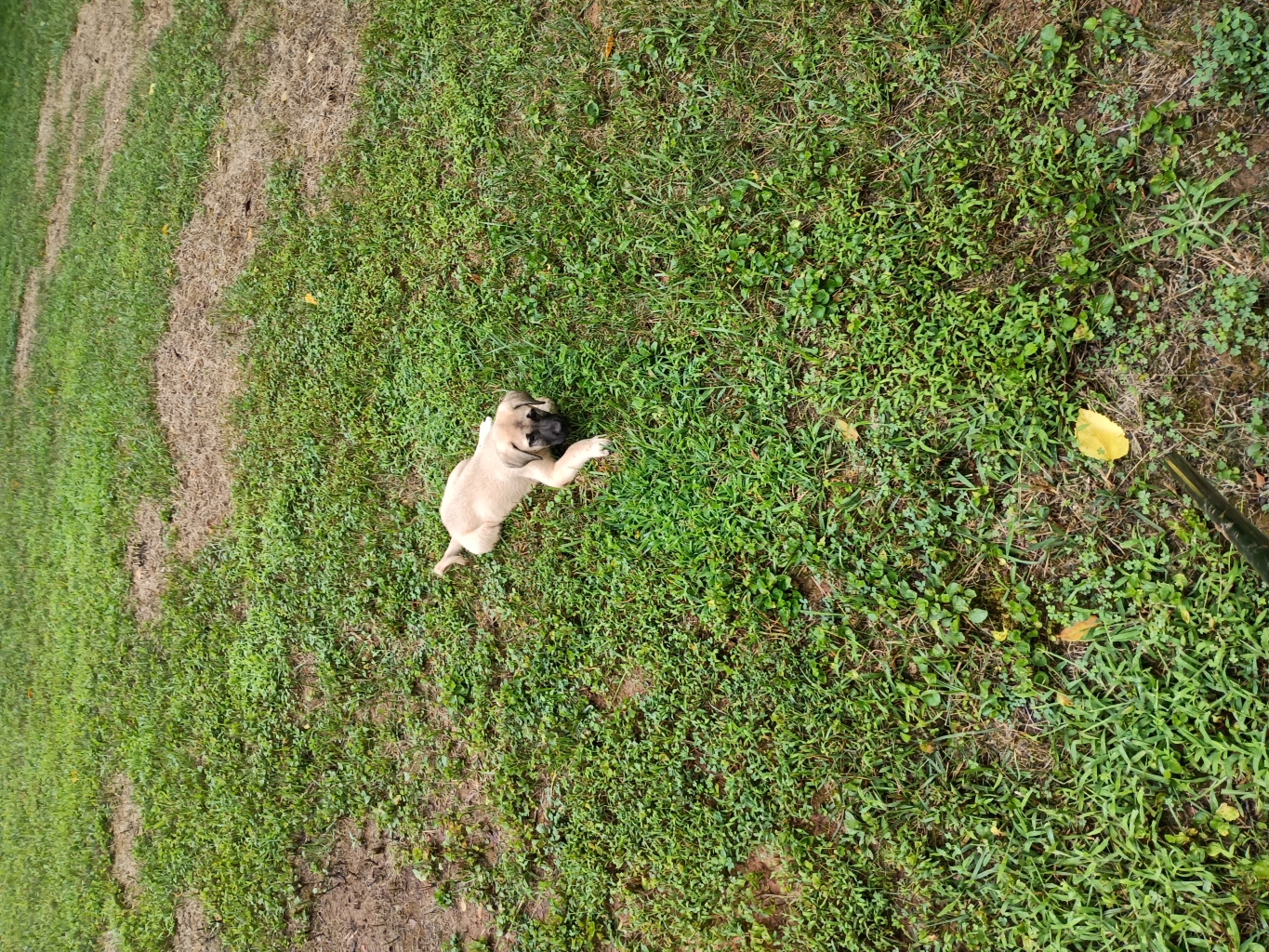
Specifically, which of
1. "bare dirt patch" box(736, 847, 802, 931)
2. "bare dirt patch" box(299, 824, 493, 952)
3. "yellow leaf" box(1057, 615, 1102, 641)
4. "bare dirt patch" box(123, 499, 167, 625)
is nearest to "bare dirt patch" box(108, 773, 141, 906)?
"bare dirt patch" box(123, 499, 167, 625)

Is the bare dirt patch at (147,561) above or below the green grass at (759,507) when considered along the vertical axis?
below

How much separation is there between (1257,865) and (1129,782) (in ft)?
1.43

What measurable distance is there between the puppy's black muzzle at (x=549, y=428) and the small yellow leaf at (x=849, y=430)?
4.65 feet

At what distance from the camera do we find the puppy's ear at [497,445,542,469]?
4027 mm

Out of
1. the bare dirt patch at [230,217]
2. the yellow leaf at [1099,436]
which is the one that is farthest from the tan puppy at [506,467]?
the bare dirt patch at [230,217]

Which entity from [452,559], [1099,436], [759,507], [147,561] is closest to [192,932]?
[147,561]

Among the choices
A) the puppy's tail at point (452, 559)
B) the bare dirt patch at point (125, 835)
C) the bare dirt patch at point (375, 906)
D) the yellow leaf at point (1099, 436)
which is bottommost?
the bare dirt patch at point (125, 835)

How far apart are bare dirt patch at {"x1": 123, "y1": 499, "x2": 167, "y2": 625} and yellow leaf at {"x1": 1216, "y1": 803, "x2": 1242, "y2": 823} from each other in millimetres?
6993

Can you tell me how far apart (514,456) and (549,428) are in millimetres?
252

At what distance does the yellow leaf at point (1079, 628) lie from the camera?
10.2ft

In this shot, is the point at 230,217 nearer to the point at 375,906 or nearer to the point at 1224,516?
the point at 375,906

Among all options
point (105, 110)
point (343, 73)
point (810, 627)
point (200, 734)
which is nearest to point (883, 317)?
point (810, 627)

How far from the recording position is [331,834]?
5027 mm

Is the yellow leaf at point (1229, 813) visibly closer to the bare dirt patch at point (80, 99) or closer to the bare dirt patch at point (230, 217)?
the bare dirt patch at point (230, 217)
